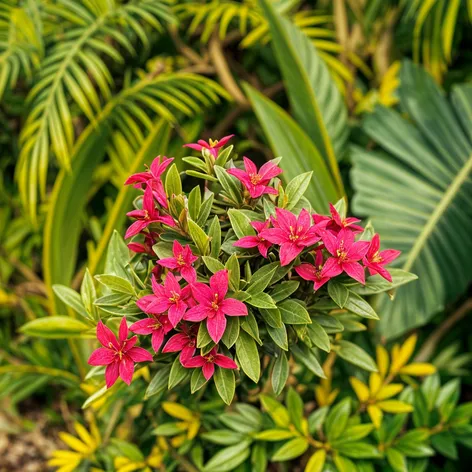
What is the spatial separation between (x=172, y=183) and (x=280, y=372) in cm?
34

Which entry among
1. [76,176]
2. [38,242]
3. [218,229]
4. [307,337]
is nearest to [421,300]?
[307,337]

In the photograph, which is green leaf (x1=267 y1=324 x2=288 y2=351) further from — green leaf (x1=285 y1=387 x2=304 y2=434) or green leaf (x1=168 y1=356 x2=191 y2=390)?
green leaf (x1=285 y1=387 x2=304 y2=434)

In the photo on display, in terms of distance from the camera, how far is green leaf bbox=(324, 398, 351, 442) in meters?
1.15

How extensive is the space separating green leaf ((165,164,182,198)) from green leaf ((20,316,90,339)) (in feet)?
1.35

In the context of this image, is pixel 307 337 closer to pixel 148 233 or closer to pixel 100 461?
pixel 148 233

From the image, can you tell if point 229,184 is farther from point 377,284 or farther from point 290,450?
point 290,450

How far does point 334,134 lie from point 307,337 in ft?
A: 2.97

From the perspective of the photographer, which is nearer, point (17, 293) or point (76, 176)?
point (76, 176)

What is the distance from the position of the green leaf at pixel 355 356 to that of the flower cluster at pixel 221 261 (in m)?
0.18

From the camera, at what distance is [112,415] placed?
1.39 metres

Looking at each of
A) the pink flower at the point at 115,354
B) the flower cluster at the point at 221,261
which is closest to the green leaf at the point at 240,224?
the flower cluster at the point at 221,261

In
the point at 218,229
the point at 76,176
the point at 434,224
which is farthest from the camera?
the point at 76,176

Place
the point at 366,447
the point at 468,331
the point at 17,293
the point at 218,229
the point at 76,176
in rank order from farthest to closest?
1. the point at 17,293
2. the point at 468,331
3. the point at 76,176
4. the point at 366,447
5. the point at 218,229

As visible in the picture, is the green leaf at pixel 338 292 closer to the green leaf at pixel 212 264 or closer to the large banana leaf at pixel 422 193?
the green leaf at pixel 212 264
